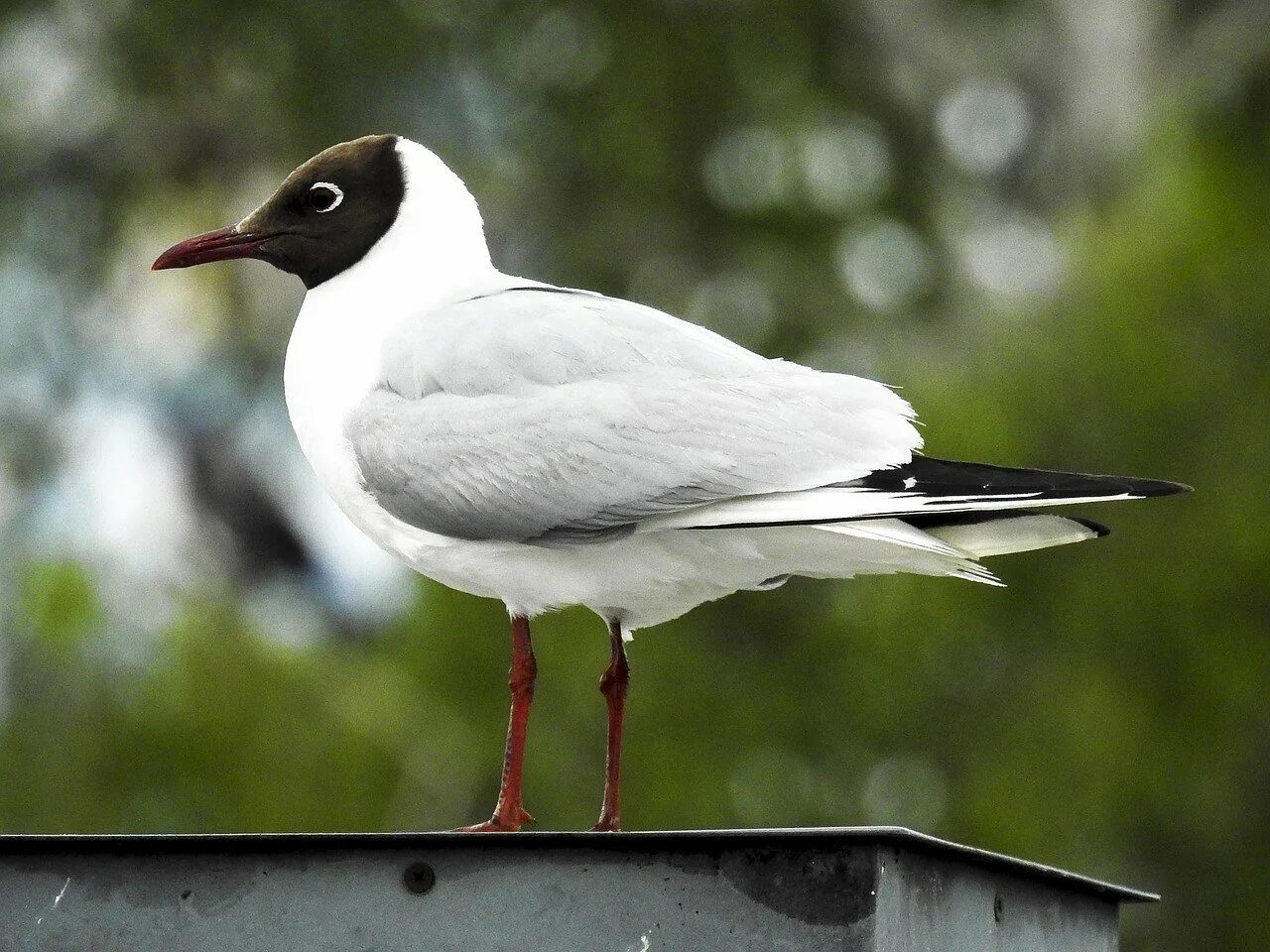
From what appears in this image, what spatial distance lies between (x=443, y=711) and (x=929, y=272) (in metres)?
A: 3.67

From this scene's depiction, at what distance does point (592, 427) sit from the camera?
2271mm

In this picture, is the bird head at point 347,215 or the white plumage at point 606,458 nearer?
the white plumage at point 606,458

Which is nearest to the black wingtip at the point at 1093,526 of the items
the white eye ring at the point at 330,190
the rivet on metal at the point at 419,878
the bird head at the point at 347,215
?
the rivet on metal at the point at 419,878

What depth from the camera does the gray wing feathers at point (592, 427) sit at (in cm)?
221

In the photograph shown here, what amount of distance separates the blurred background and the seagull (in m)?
2.24

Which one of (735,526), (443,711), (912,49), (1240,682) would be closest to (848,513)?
(735,526)

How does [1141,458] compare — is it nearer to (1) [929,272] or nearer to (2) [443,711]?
(2) [443,711]

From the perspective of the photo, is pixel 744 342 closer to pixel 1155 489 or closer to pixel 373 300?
pixel 373 300

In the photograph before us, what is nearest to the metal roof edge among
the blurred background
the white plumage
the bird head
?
the white plumage

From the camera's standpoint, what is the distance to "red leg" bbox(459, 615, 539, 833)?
7.45ft

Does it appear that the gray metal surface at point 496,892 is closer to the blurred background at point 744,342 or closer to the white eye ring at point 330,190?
the white eye ring at point 330,190

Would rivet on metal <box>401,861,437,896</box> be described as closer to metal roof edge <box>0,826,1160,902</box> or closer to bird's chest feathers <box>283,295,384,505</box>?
metal roof edge <box>0,826,1160,902</box>

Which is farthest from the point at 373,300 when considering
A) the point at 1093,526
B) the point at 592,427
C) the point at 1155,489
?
the point at 1155,489

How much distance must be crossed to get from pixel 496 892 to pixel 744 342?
19.1ft
